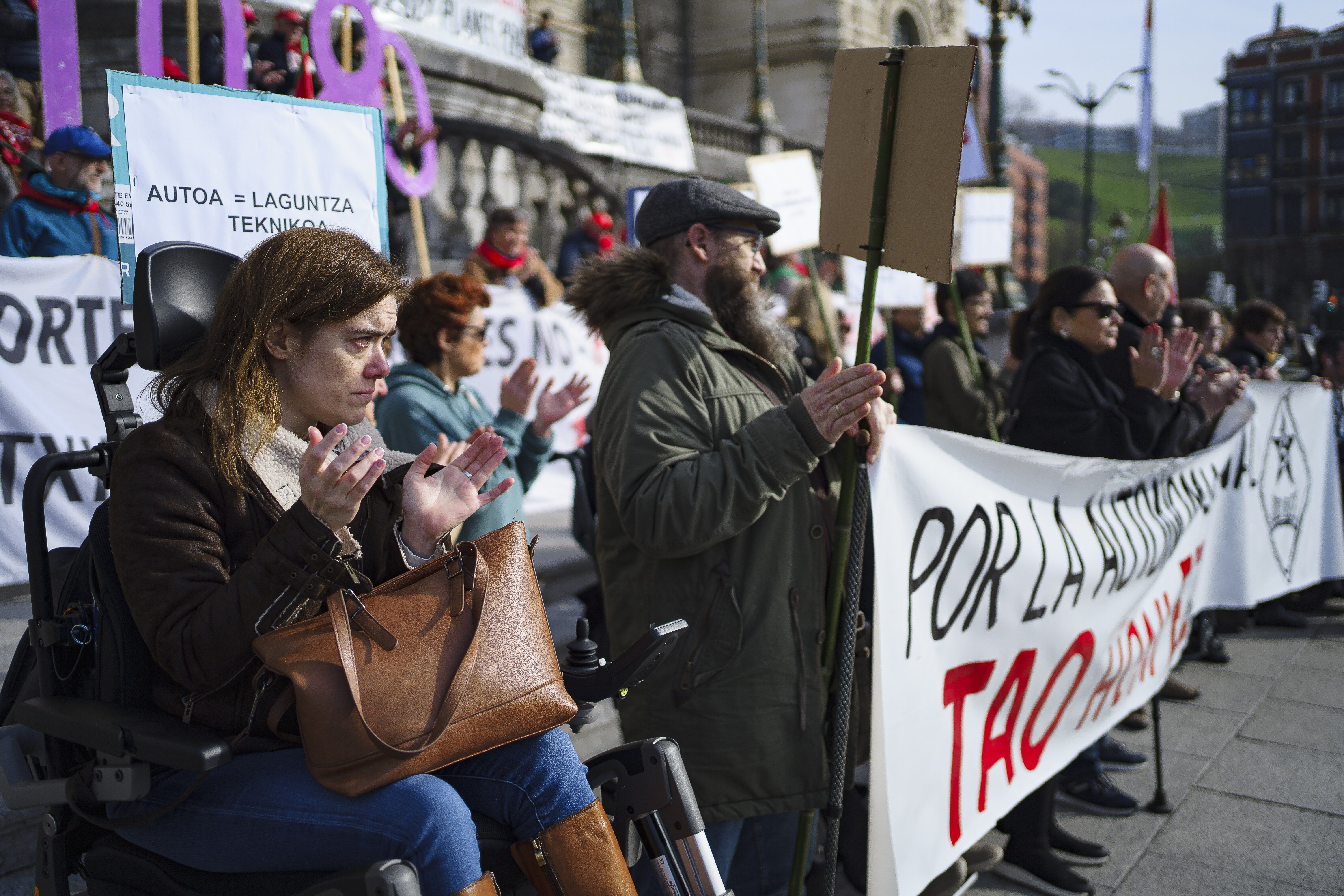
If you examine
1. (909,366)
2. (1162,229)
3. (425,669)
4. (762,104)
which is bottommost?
(425,669)

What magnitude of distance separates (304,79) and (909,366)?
3.60m

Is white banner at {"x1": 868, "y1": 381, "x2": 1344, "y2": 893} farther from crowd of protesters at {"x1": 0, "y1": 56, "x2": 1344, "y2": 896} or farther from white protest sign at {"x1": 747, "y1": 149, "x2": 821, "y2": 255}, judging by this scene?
white protest sign at {"x1": 747, "y1": 149, "x2": 821, "y2": 255}

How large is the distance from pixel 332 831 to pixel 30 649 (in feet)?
2.77

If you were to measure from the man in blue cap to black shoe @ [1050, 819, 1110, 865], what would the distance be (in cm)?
435

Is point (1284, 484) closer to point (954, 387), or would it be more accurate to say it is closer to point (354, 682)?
point (954, 387)

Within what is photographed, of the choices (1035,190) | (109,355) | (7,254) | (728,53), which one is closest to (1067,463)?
(109,355)

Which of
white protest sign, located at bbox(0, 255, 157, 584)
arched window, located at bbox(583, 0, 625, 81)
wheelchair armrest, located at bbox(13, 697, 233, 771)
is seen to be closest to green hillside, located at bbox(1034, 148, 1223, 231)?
arched window, located at bbox(583, 0, 625, 81)

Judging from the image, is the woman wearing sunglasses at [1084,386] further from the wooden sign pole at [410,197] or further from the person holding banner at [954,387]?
the wooden sign pole at [410,197]

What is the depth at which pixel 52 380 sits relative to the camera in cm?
404

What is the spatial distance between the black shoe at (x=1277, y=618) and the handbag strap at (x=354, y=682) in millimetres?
6362

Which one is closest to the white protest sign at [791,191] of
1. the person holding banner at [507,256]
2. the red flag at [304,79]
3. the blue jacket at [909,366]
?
the blue jacket at [909,366]

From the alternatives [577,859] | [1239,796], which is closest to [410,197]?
[577,859]

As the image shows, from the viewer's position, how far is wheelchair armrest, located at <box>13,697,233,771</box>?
66.1 inches

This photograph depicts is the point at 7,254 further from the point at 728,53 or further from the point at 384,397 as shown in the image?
the point at 728,53
